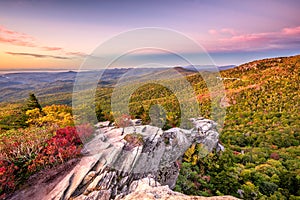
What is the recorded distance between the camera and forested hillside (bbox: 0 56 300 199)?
8492 mm

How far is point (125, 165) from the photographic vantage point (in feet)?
29.5

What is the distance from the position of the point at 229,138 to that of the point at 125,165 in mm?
37490

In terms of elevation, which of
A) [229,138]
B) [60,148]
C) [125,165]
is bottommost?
[229,138]

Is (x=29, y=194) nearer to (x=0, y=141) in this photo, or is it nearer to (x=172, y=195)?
(x=0, y=141)

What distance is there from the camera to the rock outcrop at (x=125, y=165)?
684 cm

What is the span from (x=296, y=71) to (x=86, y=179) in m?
85.6

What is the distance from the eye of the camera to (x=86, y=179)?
24.2 ft

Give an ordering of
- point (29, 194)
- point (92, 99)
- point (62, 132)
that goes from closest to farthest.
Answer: point (29, 194) < point (62, 132) < point (92, 99)

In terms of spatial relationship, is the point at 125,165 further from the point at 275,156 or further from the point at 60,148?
the point at 275,156

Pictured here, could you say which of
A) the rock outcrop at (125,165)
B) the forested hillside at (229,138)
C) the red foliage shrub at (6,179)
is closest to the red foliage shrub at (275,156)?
the forested hillside at (229,138)

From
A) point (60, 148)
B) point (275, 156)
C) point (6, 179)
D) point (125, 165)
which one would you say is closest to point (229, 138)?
point (275, 156)

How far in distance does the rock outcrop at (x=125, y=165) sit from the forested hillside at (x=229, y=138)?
1.25 meters

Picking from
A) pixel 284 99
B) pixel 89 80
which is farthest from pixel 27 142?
pixel 284 99

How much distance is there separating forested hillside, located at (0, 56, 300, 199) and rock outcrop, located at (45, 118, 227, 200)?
1.25 m
